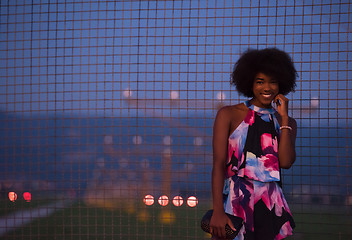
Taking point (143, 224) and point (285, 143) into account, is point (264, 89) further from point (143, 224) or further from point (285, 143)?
point (143, 224)

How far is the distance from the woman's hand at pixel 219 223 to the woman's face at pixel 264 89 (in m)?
0.68

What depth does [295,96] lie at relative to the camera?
3.69 metres

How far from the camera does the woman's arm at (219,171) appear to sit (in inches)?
82.6

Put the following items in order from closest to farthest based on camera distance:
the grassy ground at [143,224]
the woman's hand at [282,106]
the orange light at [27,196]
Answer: the woman's hand at [282,106] → the grassy ground at [143,224] → the orange light at [27,196]

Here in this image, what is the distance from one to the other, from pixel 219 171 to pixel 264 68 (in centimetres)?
67

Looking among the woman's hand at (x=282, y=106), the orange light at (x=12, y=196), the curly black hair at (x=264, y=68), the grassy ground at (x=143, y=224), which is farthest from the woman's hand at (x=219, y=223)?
the orange light at (x=12, y=196)

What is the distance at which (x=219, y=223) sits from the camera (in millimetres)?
2094

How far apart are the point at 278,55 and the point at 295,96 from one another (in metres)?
1.47

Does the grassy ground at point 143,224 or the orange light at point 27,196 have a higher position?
the orange light at point 27,196

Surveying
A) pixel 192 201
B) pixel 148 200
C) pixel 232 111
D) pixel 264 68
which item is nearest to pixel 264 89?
pixel 264 68

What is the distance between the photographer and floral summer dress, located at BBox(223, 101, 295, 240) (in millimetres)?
2176

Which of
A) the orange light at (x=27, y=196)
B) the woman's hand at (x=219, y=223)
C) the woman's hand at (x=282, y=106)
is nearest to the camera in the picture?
the woman's hand at (x=219, y=223)

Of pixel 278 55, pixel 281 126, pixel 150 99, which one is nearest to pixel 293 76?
pixel 278 55

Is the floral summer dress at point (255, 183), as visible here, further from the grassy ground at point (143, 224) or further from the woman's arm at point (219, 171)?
the grassy ground at point (143, 224)
